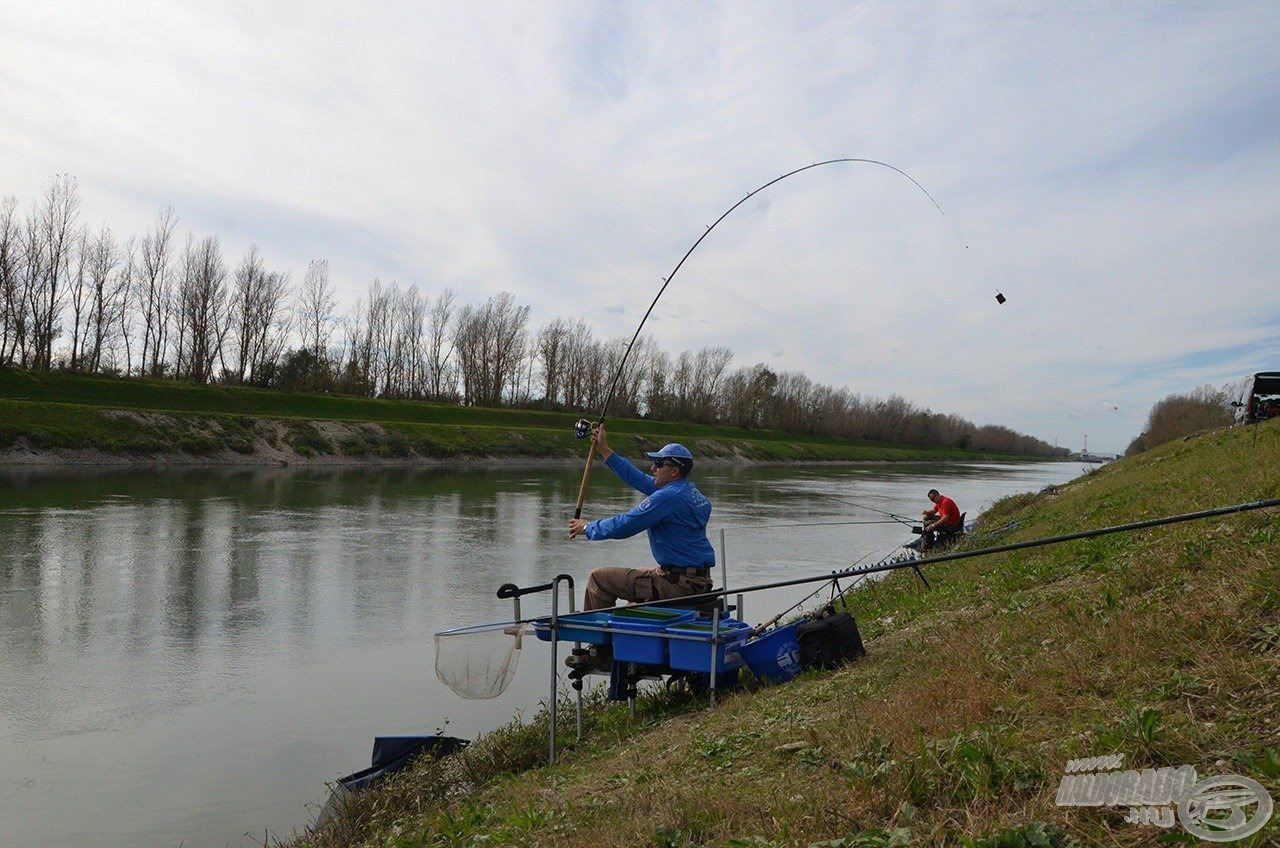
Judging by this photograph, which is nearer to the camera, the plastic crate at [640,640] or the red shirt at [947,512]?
the plastic crate at [640,640]

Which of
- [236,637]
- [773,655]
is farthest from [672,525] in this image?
[236,637]

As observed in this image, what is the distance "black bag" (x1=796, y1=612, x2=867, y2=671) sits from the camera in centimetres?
692

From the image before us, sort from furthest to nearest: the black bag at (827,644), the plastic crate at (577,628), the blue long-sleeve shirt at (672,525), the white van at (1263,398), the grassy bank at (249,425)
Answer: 1. the grassy bank at (249,425)
2. the white van at (1263,398)
3. the blue long-sleeve shirt at (672,525)
4. the plastic crate at (577,628)
5. the black bag at (827,644)

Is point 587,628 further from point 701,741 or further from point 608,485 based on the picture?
point 608,485

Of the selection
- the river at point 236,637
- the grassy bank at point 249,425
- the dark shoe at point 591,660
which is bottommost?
the river at point 236,637

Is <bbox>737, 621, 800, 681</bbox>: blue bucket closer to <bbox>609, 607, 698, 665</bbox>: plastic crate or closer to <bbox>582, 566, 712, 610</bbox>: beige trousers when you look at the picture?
<bbox>609, 607, 698, 665</bbox>: plastic crate

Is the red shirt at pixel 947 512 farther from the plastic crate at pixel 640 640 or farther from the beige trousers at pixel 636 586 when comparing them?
the plastic crate at pixel 640 640

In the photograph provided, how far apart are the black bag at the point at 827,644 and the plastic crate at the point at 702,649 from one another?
19.7 inches

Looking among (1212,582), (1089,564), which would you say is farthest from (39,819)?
(1089,564)

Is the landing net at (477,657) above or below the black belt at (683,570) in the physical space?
below

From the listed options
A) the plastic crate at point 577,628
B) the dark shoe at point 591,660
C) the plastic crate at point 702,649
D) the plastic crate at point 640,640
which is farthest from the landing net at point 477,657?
the plastic crate at point 702,649

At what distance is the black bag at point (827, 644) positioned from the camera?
22.7 ft

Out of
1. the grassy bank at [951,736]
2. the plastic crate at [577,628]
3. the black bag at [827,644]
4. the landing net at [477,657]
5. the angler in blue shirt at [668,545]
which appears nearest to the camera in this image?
the grassy bank at [951,736]

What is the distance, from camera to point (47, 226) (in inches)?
2207
